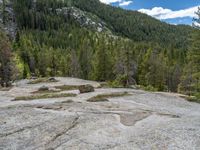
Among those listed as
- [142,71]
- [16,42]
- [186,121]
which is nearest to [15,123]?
[186,121]

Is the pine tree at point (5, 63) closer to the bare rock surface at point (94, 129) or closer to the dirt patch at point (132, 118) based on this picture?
the bare rock surface at point (94, 129)

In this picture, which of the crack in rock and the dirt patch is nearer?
the crack in rock

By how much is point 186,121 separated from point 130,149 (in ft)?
27.0

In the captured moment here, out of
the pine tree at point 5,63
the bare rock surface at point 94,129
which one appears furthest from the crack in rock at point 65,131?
the pine tree at point 5,63

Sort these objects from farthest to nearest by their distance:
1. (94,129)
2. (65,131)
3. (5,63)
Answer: (5,63)
(94,129)
(65,131)

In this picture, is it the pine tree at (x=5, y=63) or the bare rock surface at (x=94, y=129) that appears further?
the pine tree at (x=5, y=63)

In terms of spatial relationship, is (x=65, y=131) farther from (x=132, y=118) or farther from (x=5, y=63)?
(x=5, y=63)

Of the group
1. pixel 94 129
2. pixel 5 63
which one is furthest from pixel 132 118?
pixel 5 63

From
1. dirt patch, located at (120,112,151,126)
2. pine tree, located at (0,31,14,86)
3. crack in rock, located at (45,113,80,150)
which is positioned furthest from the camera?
pine tree, located at (0,31,14,86)

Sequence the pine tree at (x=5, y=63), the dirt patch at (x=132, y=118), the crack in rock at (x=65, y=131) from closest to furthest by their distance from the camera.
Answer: the crack in rock at (x=65, y=131)
the dirt patch at (x=132, y=118)
the pine tree at (x=5, y=63)

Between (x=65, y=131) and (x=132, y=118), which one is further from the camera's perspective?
(x=132, y=118)

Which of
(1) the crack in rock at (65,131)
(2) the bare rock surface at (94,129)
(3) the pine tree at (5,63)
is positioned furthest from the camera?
(3) the pine tree at (5,63)

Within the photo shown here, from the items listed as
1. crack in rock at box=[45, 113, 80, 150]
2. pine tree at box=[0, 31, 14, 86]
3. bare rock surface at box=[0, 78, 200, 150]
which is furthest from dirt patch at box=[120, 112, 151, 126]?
pine tree at box=[0, 31, 14, 86]

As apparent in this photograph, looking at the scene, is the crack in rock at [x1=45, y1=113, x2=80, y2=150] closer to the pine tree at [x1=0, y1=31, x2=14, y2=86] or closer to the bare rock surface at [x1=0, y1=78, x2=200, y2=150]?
the bare rock surface at [x1=0, y1=78, x2=200, y2=150]
